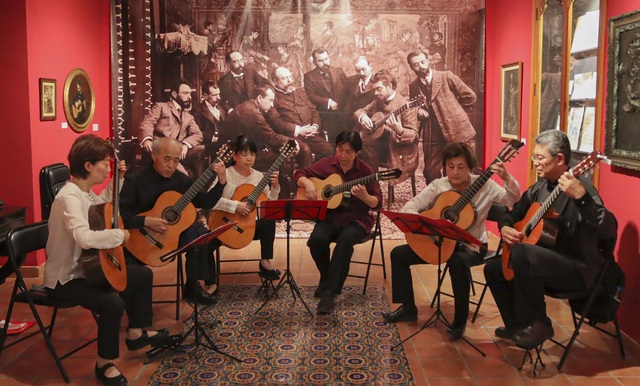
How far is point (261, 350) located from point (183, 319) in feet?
2.83

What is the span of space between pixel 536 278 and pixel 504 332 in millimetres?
644

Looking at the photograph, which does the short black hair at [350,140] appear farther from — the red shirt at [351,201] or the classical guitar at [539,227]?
the classical guitar at [539,227]

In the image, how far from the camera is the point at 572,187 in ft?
11.7

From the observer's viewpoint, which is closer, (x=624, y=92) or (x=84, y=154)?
(x=84, y=154)

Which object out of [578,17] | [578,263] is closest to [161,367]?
[578,263]

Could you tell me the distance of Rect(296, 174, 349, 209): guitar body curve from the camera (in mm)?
5191

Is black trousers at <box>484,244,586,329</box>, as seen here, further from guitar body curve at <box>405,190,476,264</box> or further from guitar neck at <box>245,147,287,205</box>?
guitar neck at <box>245,147,287,205</box>

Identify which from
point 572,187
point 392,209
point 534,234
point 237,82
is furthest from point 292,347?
point 237,82

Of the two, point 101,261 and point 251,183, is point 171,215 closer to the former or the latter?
point 251,183

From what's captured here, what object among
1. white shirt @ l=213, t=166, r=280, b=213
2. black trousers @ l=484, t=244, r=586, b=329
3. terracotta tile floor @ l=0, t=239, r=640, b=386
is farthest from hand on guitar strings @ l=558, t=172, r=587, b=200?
white shirt @ l=213, t=166, r=280, b=213

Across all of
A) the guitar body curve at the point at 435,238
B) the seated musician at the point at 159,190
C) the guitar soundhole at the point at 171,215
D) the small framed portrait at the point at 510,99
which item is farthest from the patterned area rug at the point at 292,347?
the small framed portrait at the point at 510,99

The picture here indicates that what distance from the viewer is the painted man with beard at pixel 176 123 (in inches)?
301

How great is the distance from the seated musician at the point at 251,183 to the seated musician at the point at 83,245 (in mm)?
1423

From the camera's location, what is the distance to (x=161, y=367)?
3.92 metres
